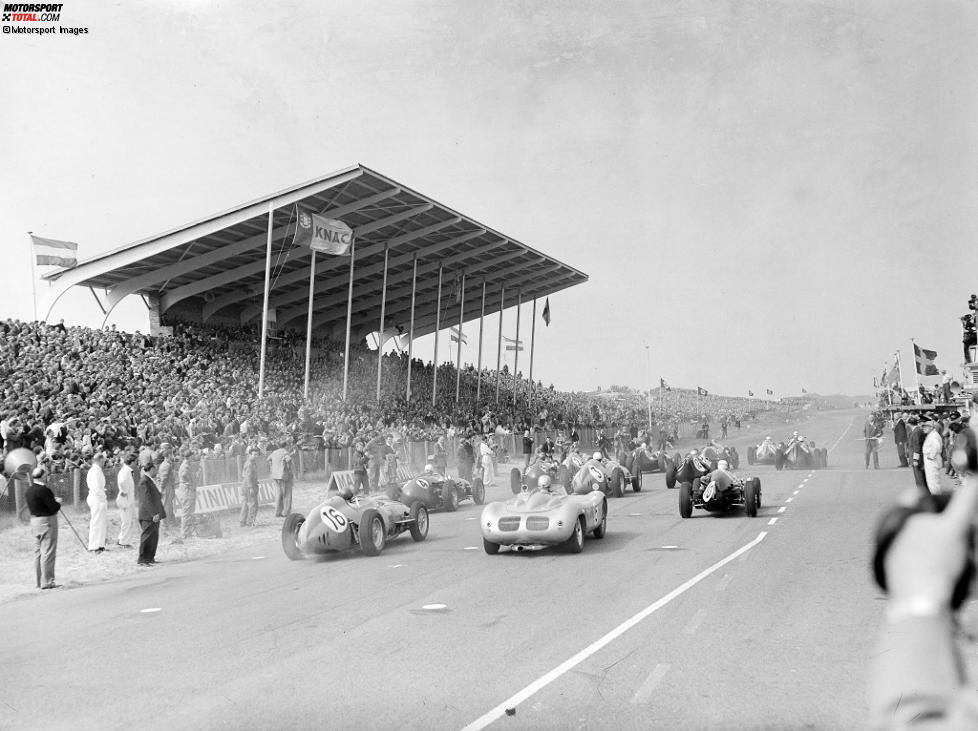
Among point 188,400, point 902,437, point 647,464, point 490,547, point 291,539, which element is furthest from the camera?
point 647,464

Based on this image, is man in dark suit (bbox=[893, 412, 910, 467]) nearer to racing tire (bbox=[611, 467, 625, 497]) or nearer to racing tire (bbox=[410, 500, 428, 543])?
racing tire (bbox=[611, 467, 625, 497])

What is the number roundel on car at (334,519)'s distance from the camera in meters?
12.8

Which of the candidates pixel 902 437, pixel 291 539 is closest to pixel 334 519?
pixel 291 539

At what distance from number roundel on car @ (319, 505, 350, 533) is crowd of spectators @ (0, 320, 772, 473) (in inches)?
239

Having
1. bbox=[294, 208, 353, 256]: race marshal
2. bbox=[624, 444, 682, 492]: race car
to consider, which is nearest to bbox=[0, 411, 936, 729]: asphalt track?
bbox=[624, 444, 682, 492]: race car

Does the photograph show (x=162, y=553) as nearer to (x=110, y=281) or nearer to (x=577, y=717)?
(x=577, y=717)

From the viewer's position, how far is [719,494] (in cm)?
1638

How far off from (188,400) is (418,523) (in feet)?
Result: 50.8

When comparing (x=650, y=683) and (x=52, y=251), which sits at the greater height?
(x=52, y=251)

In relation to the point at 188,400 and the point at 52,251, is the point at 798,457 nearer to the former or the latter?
the point at 188,400

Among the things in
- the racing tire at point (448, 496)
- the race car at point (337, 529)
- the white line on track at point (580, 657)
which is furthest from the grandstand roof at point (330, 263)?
the white line on track at point (580, 657)

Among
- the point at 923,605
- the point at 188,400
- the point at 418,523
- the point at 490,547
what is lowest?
the point at 490,547

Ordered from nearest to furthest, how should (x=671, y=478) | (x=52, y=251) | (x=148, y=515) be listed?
(x=148, y=515)
(x=671, y=478)
(x=52, y=251)

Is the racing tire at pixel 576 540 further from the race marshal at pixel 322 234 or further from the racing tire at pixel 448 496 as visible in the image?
the race marshal at pixel 322 234
